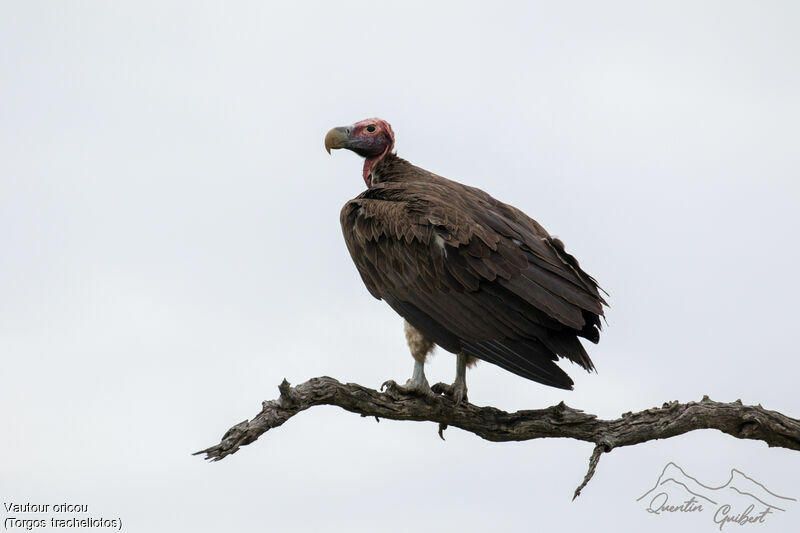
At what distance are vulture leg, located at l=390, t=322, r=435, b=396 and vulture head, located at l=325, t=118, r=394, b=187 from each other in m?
2.50

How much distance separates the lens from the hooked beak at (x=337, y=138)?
1198 centimetres

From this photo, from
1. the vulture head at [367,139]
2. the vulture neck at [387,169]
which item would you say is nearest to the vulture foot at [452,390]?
the vulture neck at [387,169]

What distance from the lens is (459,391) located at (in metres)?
9.84

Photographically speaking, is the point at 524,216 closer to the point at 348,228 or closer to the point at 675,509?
the point at 348,228

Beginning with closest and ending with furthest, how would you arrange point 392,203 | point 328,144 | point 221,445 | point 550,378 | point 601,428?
point 221,445 → point 550,378 → point 601,428 → point 392,203 → point 328,144

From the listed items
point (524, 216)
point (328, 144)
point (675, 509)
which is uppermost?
point (328, 144)

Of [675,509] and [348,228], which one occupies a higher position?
[348,228]

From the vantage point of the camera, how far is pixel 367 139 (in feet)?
39.0

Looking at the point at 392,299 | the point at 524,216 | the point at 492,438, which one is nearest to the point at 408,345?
the point at 392,299

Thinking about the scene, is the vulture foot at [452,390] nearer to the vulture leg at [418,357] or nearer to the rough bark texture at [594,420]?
the rough bark texture at [594,420]

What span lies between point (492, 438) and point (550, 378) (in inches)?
44.7

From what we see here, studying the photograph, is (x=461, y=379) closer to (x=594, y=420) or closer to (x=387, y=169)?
(x=594, y=420)

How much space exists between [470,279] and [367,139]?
299 cm

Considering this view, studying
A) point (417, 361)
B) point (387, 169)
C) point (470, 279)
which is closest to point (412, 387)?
point (417, 361)
